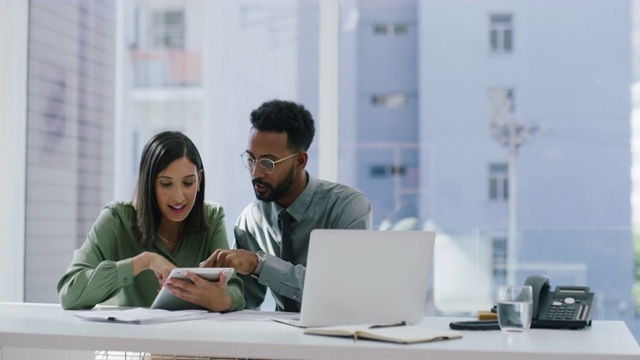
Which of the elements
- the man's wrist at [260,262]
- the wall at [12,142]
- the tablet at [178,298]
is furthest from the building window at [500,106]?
the wall at [12,142]

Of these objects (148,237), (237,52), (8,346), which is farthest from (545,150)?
(8,346)

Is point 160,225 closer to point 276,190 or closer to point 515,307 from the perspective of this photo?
point 276,190

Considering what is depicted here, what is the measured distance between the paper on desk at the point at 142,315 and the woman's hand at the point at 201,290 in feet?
0.11

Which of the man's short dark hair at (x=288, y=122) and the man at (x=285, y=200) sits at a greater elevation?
the man's short dark hair at (x=288, y=122)

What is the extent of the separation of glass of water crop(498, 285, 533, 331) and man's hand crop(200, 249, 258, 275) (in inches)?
33.6

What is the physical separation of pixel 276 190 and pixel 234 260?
0.58m

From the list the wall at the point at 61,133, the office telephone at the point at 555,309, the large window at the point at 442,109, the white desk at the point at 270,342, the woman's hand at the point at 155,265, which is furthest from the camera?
the wall at the point at 61,133

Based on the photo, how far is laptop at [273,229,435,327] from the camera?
2428 mm

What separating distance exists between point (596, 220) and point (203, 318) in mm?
2175

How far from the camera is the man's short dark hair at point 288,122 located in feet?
11.7

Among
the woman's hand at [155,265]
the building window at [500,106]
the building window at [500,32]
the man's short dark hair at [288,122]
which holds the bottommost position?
the woman's hand at [155,265]

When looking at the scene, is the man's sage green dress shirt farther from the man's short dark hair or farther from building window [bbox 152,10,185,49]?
building window [bbox 152,10,185,49]

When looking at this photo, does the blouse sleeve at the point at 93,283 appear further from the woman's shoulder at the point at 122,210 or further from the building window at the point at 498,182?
the building window at the point at 498,182

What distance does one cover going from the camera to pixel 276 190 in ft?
11.4
